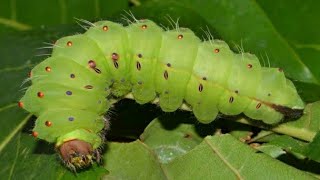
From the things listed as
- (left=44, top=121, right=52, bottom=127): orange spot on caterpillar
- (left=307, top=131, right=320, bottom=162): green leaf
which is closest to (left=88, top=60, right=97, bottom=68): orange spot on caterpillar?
(left=44, top=121, right=52, bottom=127): orange spot on caterpillar

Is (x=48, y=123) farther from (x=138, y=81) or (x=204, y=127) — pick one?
(x=204, y=127)

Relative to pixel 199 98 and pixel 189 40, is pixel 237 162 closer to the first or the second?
pixel 199 98

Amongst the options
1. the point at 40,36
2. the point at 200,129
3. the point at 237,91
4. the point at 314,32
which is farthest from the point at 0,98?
the point at 314,32

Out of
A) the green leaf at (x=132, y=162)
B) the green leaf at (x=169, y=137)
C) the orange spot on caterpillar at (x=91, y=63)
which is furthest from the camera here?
the green leaf at (x=169, y=137)

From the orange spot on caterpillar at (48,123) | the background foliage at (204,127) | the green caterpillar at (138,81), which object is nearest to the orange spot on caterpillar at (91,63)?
the green caterpillar at (138,81)

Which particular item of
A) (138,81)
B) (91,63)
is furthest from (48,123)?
(138,81)

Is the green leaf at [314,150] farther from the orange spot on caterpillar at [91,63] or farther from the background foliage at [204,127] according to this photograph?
the orange spot on caterpillar at [91,63]
